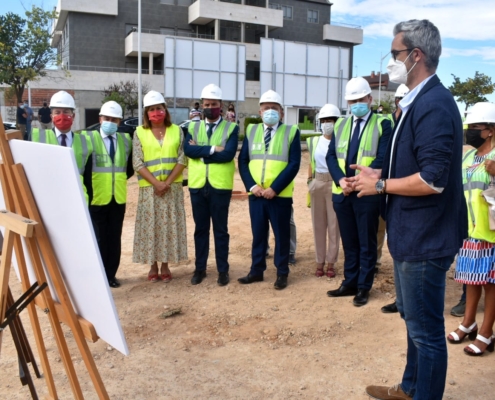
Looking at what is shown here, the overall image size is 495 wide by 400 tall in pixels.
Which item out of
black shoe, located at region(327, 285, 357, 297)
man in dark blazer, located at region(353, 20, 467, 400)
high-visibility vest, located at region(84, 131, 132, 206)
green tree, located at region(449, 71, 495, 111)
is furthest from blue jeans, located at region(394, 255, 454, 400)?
green tree, located at region(449, 71, 495, 111)

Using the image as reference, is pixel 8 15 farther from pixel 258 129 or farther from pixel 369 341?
pixel 369 341

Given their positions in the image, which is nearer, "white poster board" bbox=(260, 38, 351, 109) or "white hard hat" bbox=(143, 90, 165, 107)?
"white hard hat" bbox=(143, 90, 165, 107)

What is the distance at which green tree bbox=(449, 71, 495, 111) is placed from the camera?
33.8 meters

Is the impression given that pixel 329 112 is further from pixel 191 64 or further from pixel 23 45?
pixel 23 45

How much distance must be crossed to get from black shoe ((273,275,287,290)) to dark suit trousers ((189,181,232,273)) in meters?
0.61

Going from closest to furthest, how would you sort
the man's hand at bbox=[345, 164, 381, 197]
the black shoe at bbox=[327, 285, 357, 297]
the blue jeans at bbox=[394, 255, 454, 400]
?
the blue jeans at bbox=[394, 255, 454, 400] < the man's hand at bbox=[345, 164, 381, 197] < the black shoe at bbox=[327, 285, 357, 297]

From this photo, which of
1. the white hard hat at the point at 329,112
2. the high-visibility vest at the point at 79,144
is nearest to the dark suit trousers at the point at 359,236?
the white hard hat at the point at 329,112

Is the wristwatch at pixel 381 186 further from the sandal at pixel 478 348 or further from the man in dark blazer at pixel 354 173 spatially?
the man in dark blazer at pixel 354 173

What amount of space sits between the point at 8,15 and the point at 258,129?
2452 centimetres

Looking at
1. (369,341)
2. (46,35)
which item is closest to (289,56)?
(46,35)

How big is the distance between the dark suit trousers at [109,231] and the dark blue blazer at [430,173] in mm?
3642

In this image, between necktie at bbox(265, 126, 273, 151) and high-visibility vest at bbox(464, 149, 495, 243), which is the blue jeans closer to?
high-visibility vest at bbox(464, 149, 495, 243)

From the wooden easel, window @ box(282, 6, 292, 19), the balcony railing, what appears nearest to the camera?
the wooden easel

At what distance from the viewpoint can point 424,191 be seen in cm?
262
